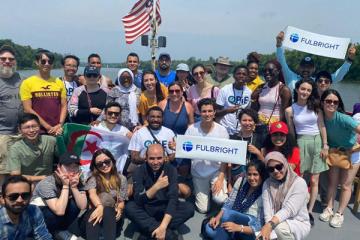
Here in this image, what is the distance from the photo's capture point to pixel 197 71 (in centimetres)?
628

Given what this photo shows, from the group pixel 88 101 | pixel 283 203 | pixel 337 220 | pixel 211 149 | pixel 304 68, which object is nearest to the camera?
pixel 283 203

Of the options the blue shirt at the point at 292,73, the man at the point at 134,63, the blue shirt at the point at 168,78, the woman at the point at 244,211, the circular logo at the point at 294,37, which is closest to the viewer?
the woman at the point at 244,211

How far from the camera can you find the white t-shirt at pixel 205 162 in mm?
5426

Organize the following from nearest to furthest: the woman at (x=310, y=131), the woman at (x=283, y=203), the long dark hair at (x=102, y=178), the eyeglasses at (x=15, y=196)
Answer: the eyeglasses at (x=15, y=196), the woman at (x=283, y=203), the long dark hair at (x=102, y=178), the woman at (x=310, y=131)

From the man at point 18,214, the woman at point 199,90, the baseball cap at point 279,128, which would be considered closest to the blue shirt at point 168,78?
the woman at point 199,90

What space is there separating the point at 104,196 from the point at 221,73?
3618 millimetres

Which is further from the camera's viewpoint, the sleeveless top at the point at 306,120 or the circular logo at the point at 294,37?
the circular logo at the point at 294,37

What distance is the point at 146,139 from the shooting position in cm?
527

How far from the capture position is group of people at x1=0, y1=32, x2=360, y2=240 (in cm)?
411

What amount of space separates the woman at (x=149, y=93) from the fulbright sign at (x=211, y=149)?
40.5 inches

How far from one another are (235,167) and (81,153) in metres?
2.55

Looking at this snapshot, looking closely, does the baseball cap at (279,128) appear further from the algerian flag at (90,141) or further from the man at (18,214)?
the man at (18,214)

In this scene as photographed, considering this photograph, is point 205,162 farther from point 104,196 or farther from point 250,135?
point 104,196

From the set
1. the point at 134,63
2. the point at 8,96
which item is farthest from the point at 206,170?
the point at 8,96
